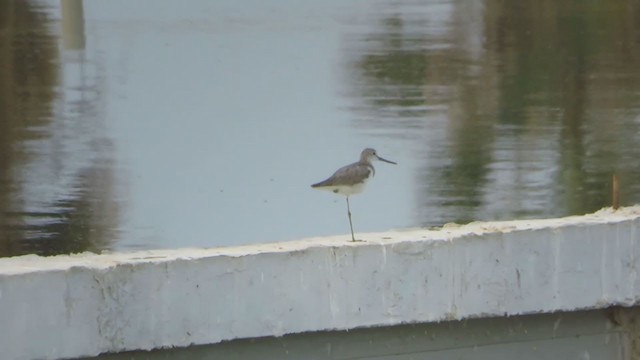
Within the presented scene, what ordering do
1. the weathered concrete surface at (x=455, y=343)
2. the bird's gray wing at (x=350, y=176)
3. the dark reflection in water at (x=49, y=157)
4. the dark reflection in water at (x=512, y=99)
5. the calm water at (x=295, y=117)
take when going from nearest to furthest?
the weathered concrete surface at (x=455, y=343)
the bird's gray wing at (x=350, y=176)
the dark reflection in water at (x=49, y=157)
the calm water at (x=295, y=117)
the dark reflection in water at (x=512, y=99)

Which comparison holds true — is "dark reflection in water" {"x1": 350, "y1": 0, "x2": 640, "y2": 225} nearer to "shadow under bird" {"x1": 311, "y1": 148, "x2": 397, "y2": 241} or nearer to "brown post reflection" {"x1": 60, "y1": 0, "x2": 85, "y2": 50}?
"shadow under bird" {"x1": 311, "y1": 148, "x2": 397, "y2": 241}

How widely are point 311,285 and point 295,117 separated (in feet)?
A: 25.7

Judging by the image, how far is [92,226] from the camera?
860 centimetres

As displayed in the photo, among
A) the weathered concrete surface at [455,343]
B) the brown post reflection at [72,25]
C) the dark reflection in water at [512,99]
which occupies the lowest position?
the dark reflection in water at [512,99]

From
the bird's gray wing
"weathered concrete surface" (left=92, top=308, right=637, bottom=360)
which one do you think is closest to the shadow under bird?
the bird's gray wing

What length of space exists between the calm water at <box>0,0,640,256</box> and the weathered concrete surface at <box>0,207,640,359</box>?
10.6ft

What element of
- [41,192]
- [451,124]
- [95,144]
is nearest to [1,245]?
[41,192]

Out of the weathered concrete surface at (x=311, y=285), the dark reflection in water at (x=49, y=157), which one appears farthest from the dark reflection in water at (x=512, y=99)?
the weathered concrete surface at (x=311, y=285)

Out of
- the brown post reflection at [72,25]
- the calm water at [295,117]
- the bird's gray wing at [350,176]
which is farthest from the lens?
the brown post reflection at [72,25]

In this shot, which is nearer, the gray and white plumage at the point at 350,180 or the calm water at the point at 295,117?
the gray and white plumage at the point at 350,180

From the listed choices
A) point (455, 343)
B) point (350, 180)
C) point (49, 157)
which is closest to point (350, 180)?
point (350, 180)

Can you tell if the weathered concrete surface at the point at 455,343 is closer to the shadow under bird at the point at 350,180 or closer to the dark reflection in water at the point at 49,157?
the shadow under bird at the point at 350,180

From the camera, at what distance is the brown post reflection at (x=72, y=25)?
1633 centimetres

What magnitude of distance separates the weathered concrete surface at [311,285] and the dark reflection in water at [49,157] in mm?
3229
